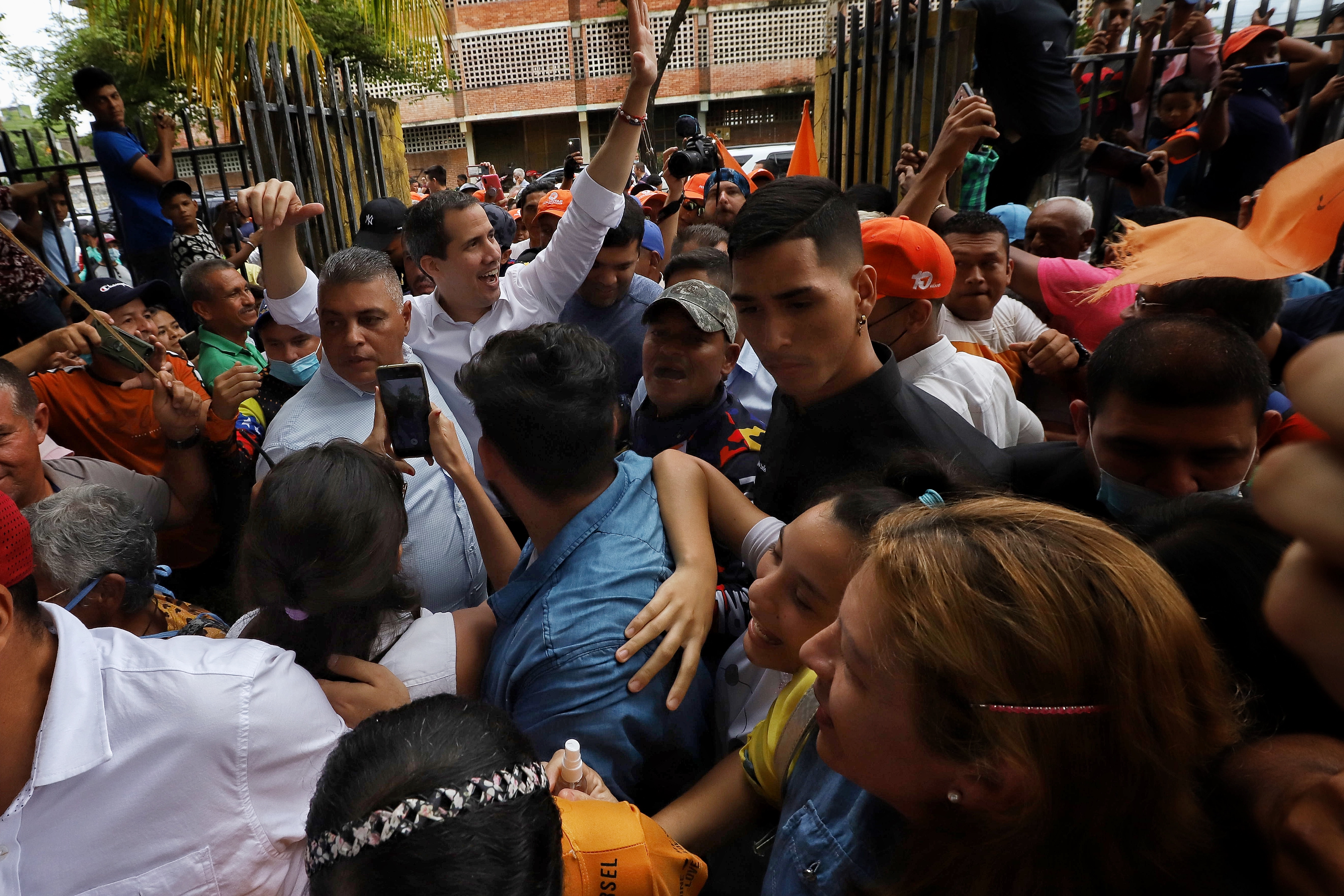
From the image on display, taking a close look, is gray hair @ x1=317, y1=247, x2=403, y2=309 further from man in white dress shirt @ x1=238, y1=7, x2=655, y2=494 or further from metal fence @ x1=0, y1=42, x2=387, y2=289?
metal fence @ x1=0, y1=42, x2=387, y2=289

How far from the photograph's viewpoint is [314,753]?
131 centimetres

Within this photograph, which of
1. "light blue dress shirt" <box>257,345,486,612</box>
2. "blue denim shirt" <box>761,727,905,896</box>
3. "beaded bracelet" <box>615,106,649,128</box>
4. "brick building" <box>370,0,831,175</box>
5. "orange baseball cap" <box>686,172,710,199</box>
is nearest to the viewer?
"blue denim shirt" <box>761,727,905,896</box>

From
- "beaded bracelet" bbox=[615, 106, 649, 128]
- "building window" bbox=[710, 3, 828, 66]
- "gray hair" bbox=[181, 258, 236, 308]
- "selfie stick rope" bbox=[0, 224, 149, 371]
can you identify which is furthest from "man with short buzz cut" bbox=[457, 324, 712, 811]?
"building window" bbox=[710, 3, 828, 66]

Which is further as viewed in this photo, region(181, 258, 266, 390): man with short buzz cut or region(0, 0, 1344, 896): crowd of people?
region(181, 258, 266, 390): man with short buzz cut

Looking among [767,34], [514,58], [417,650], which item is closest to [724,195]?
[417,650]

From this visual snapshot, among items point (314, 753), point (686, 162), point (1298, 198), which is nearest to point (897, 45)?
point (686, 162)

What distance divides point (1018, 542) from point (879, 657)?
8.9 inches

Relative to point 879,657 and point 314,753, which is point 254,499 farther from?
point 879,657

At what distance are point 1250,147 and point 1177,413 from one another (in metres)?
4.19

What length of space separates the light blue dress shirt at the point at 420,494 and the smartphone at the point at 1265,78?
5.02m

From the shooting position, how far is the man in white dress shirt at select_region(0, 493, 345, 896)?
44.5 inches

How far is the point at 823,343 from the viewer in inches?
75.5

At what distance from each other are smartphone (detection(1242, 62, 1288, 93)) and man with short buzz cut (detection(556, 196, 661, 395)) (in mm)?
3756

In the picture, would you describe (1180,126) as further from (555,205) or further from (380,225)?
(380,225)
